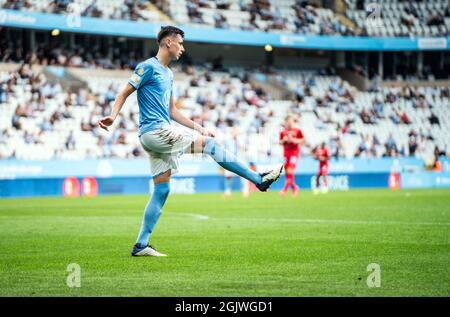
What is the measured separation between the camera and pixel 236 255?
10281mm

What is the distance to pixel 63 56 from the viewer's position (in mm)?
43938

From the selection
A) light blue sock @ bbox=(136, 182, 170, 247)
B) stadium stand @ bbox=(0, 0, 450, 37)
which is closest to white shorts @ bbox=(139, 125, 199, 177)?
light blue sock @ bbox=(136, 182, 170, 247)

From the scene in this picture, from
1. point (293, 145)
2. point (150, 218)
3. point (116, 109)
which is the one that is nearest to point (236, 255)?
point (150, 218)

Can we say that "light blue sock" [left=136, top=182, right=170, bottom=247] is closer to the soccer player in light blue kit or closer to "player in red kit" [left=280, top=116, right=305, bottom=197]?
the soccer player in light blue kit

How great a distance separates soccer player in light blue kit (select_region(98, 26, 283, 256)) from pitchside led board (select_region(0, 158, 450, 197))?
73.7 feet

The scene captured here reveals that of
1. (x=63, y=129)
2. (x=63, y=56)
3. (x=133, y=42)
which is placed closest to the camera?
(x=63, y=129)

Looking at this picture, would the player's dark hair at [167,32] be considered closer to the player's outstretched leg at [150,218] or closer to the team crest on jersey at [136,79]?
the team crest on jersey at [136,79]

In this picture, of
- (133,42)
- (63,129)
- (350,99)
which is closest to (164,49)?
(63,129)

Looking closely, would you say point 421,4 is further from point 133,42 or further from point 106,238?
point 106,238

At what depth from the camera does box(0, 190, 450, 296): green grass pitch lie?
748 cm

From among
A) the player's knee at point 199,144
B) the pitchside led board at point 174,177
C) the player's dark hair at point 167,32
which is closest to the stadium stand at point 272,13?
the pitchside led board at point 174,177

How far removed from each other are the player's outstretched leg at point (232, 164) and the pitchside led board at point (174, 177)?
22.6m

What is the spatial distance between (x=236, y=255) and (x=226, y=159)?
1.14 meters
